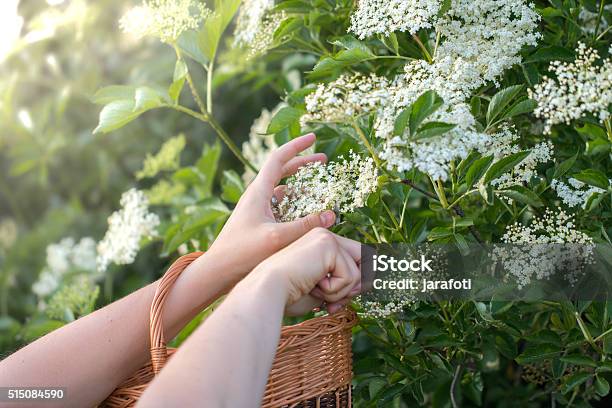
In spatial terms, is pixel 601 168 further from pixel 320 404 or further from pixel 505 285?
pixel 320 404

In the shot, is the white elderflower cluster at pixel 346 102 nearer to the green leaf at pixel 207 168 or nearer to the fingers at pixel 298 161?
the fingers at pixel 298 161

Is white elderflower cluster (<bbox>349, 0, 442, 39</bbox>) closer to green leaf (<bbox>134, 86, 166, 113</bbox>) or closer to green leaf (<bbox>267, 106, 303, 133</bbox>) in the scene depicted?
green leaf (<bbox>267, 106, 303, 133</bbox>)

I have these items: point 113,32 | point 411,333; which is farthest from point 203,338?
point 113,32

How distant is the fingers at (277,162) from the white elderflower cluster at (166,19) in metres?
0.24

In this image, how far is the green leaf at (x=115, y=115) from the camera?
1.08m

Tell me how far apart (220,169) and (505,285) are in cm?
139

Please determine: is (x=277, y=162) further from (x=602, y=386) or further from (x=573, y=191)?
(x=602, y=386)

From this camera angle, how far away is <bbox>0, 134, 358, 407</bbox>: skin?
3.11 feet

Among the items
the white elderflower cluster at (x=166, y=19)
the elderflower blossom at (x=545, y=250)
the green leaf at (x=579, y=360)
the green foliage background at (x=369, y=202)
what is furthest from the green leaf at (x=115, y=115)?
the green leaf at (x=579, y=360)

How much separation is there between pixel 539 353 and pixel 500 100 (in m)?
0.32

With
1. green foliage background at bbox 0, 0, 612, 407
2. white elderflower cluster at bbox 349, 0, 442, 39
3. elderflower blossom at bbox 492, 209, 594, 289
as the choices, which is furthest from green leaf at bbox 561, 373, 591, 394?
white elderflower cluster at bbox 349, 0, 442, 39

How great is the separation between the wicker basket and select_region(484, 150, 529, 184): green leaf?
250mm

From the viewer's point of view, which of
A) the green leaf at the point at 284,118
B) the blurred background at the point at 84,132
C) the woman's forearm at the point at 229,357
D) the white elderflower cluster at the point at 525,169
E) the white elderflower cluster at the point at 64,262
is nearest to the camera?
the woman's forearm at the point at 229,357

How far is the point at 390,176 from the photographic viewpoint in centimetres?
86
